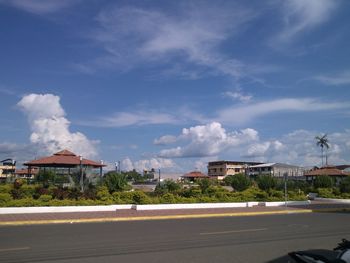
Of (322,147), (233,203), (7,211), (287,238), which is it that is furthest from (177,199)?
(322,147)

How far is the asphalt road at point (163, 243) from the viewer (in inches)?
370

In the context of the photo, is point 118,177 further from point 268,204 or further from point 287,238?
point 287,238

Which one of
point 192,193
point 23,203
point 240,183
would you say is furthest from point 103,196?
point 240,183

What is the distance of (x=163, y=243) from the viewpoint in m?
11.6

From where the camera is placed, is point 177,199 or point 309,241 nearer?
point 309,241

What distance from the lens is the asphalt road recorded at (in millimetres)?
9406

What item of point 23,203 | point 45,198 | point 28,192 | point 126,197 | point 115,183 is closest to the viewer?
point 23,203

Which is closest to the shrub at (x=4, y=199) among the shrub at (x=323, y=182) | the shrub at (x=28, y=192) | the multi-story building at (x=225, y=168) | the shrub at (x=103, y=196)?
the shrub at (x=28, y=192)

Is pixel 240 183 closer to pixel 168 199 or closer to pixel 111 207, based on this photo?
pixel 168 199

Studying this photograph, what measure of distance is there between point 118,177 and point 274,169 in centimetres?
9081

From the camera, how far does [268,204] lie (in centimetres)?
2934

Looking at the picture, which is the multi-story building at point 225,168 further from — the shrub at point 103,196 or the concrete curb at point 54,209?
the concrete curb at point 54,209

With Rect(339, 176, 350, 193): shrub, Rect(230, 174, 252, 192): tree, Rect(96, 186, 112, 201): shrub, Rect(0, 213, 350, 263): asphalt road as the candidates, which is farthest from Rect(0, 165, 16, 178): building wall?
Rect(0, 213, 350, 263): asphalt road

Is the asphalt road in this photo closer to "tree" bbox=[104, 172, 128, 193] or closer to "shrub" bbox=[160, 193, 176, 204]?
"shrub" bbox=[160, 193, 176, 204]
